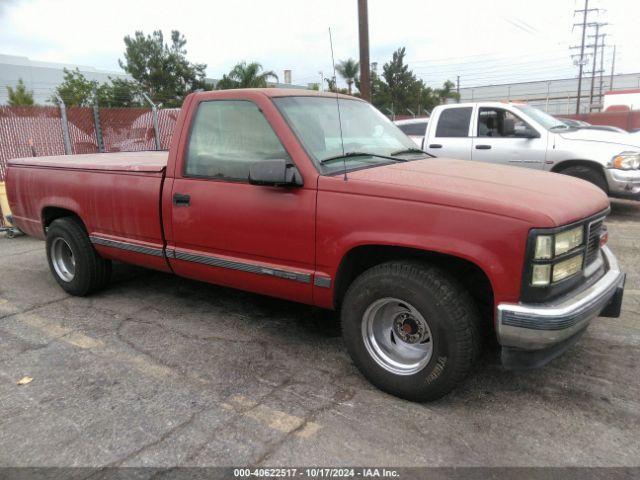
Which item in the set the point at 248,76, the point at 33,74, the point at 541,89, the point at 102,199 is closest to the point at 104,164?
the point at 102,199

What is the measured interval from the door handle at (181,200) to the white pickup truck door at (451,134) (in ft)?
18.3

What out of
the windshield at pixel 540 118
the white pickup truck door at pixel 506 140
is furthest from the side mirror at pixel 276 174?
the windshield at pixel 540 118

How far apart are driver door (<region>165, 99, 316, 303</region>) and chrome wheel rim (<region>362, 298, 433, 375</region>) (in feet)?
1.62

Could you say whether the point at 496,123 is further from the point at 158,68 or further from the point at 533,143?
the point at 158,68

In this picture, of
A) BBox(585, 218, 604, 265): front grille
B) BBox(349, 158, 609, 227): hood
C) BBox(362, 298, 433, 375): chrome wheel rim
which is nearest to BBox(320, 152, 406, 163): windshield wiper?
BBox(349, 158, 609, 227): hood

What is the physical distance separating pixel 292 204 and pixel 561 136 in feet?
19.8

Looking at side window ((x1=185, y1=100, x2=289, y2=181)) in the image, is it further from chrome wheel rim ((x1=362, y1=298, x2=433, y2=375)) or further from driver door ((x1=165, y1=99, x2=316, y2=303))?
chrome wheel rim ((x1=362, y1=298, x2=433, y2=375))

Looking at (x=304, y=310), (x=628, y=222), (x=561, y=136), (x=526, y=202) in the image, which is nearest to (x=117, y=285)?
(x=304, y=310)

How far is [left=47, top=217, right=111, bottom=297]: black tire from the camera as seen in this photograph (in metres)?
4.62

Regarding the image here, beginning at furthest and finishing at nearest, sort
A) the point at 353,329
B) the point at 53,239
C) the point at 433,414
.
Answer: the point at 53,239
the point at 353,329
the point at 433,414

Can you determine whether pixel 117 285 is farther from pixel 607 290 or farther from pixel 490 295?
pixel 607 290

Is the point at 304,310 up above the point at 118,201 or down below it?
below

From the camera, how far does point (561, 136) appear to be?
762 centimetres

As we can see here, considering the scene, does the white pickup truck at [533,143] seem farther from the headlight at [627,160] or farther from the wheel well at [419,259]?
the wheel well at [419,259]
